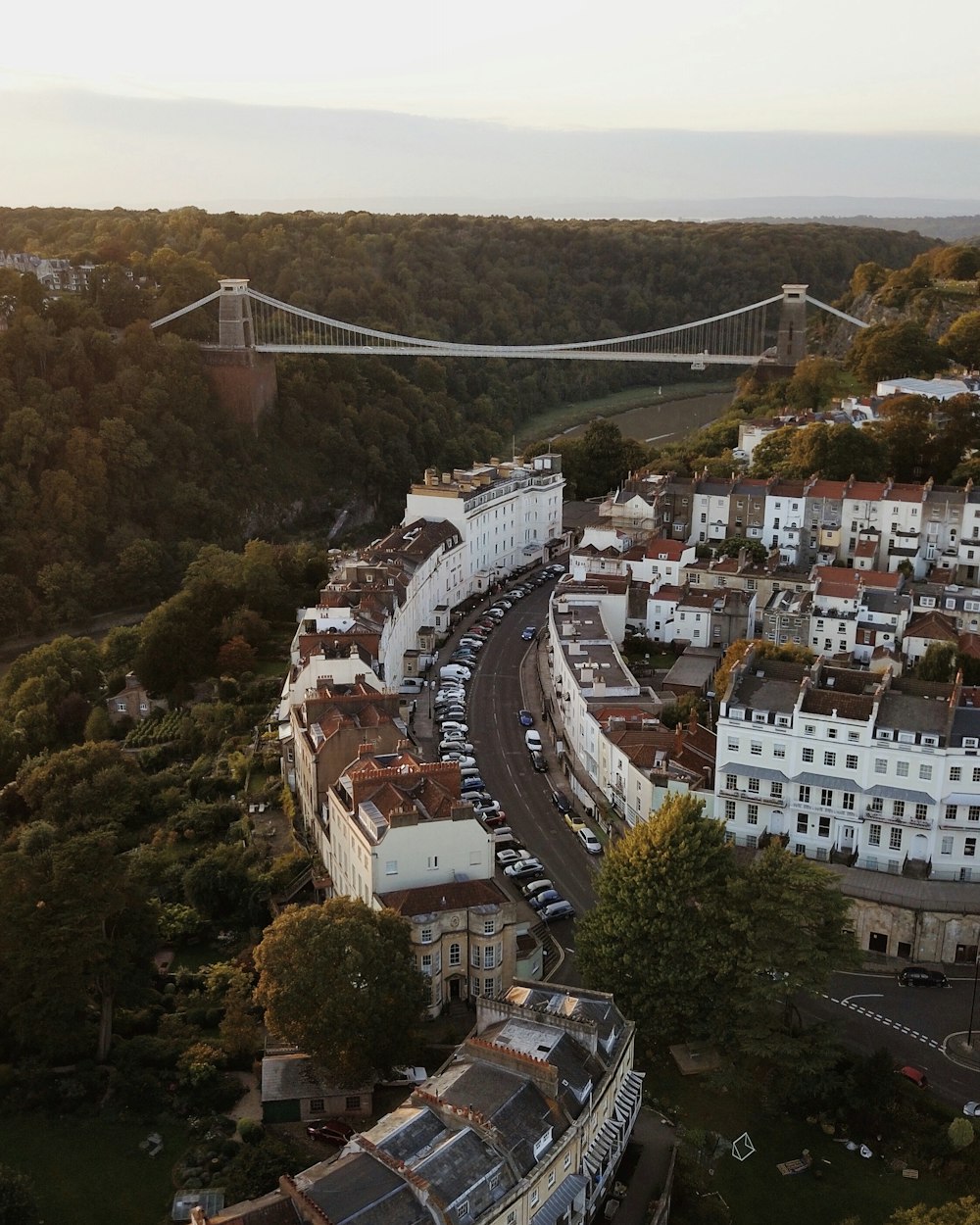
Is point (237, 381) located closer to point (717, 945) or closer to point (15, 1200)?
point (717, 945)

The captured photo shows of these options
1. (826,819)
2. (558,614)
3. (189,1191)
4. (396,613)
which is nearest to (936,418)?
(558,614)

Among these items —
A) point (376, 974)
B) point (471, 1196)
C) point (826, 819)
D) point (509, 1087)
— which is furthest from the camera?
point (826, 819)

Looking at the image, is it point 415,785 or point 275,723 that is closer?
point 415,785

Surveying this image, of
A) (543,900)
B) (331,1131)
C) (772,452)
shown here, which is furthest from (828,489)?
(331,1131)

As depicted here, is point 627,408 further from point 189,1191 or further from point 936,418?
point 189,1191

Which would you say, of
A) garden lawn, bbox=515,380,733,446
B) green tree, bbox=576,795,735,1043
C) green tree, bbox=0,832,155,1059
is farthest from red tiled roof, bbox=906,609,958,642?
garden lawn, bbox=515,380,733,446

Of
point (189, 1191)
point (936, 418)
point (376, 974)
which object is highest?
point (936, 418)
